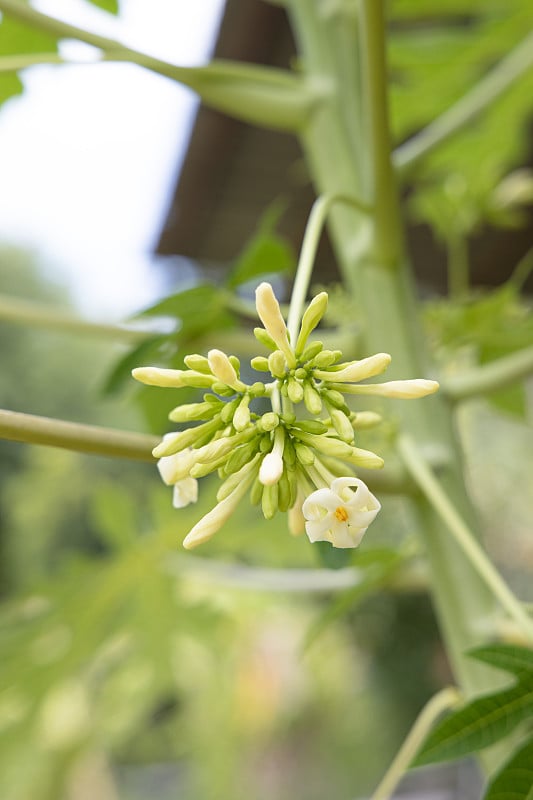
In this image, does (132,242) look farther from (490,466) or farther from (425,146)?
(425,146)

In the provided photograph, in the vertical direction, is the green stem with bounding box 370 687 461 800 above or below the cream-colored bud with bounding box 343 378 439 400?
below

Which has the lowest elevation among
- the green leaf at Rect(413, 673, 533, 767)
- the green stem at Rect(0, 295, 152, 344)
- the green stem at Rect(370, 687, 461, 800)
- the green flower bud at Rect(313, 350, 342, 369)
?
the green stem at Rect(370, 687, 461, 800)

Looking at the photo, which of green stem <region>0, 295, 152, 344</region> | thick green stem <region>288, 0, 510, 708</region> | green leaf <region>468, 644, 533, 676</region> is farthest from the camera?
green stem <region>0, 295, 152, 344</region>

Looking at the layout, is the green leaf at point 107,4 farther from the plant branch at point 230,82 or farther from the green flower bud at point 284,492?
the green flower bud at point 284,492

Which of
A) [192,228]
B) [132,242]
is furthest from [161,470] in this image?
[132,242]

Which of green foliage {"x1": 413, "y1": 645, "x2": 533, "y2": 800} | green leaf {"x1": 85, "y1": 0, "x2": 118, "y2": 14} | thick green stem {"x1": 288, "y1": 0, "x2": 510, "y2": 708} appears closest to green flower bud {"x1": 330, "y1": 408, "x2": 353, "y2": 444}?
green foliage {"x1": 413, "y1": 645, "x2": 533, "y2": 800}

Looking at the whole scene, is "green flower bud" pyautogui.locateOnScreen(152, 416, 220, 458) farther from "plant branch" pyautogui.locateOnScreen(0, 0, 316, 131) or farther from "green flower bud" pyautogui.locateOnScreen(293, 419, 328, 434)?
"plant branch" pyautogui.locateOnScreen(0, 0, 316, 131)

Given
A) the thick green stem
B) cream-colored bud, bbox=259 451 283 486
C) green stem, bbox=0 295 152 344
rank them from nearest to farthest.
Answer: cream-colored bud, bbox=259 451 283 486, the thick green stem, green stem, bbox=0 295 152 344
